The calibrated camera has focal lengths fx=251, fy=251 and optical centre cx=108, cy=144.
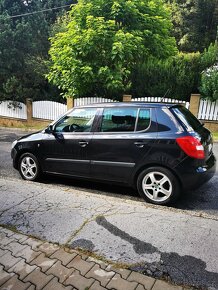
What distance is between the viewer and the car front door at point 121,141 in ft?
12.9

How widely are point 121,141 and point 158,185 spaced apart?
2.97ft

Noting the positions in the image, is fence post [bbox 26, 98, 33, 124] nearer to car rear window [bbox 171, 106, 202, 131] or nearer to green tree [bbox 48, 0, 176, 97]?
green tree [bbox 48, 0, 176, 97]

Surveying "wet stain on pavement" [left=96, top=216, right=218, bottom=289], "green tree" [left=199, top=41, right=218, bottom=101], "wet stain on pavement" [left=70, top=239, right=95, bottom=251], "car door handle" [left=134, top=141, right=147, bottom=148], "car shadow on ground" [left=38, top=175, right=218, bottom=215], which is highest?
"green tree" [left=199, top=41, right=218, bottom=101]

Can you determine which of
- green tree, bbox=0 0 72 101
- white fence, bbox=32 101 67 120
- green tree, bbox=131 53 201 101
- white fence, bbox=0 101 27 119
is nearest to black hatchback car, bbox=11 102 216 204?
green tree, bbox=131 53 201 101

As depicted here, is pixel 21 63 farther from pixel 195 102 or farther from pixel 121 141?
pixel 121 141

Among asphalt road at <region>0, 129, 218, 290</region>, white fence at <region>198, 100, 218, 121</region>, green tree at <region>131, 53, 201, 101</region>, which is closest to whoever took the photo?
asphalt road at <region>0, 129, 218, 290</region>

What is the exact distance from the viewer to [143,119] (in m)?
4.00

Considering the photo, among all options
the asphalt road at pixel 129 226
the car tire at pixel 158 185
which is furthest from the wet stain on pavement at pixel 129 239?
the car tire at pixel 158 185

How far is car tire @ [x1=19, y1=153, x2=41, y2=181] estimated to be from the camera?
198 inches

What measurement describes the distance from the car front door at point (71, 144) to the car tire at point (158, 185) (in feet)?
3.43

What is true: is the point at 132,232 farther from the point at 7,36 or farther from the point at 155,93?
the point at 7,36

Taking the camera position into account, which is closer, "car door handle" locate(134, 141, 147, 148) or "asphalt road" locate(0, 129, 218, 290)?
"asphalt road" locate(0, 129, 218, 290)

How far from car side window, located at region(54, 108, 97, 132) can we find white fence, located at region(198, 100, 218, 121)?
795 centimetres

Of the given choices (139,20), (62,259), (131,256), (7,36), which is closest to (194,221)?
(131,256)
